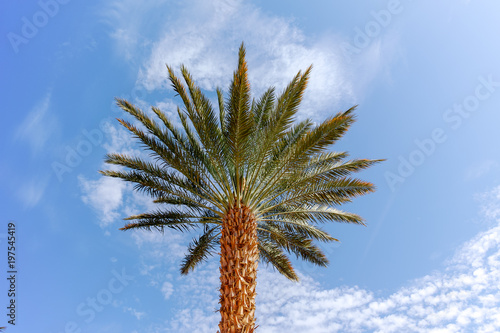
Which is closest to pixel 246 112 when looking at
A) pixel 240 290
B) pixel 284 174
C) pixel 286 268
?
pixel 284 174

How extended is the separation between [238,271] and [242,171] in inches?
107

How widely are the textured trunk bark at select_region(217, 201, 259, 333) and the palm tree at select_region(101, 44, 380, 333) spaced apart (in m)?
0.02

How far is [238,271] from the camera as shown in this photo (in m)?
9.27

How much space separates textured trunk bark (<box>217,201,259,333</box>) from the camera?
8.88 m

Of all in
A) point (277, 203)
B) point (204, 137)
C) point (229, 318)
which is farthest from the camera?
point (277, 203)

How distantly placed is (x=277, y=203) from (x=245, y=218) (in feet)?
4.99

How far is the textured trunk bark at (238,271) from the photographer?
8.88 m

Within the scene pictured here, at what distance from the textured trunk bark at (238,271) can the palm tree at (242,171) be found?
0.02m

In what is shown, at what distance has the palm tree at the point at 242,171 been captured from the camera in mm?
9344

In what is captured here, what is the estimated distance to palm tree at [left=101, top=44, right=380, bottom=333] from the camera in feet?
30.7

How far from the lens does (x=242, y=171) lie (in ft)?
34.0

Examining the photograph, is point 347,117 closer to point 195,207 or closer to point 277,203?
point 277,203

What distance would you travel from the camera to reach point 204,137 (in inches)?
388

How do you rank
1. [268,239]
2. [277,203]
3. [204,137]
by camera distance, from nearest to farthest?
[204,137] → [277,203] → [268,239]
